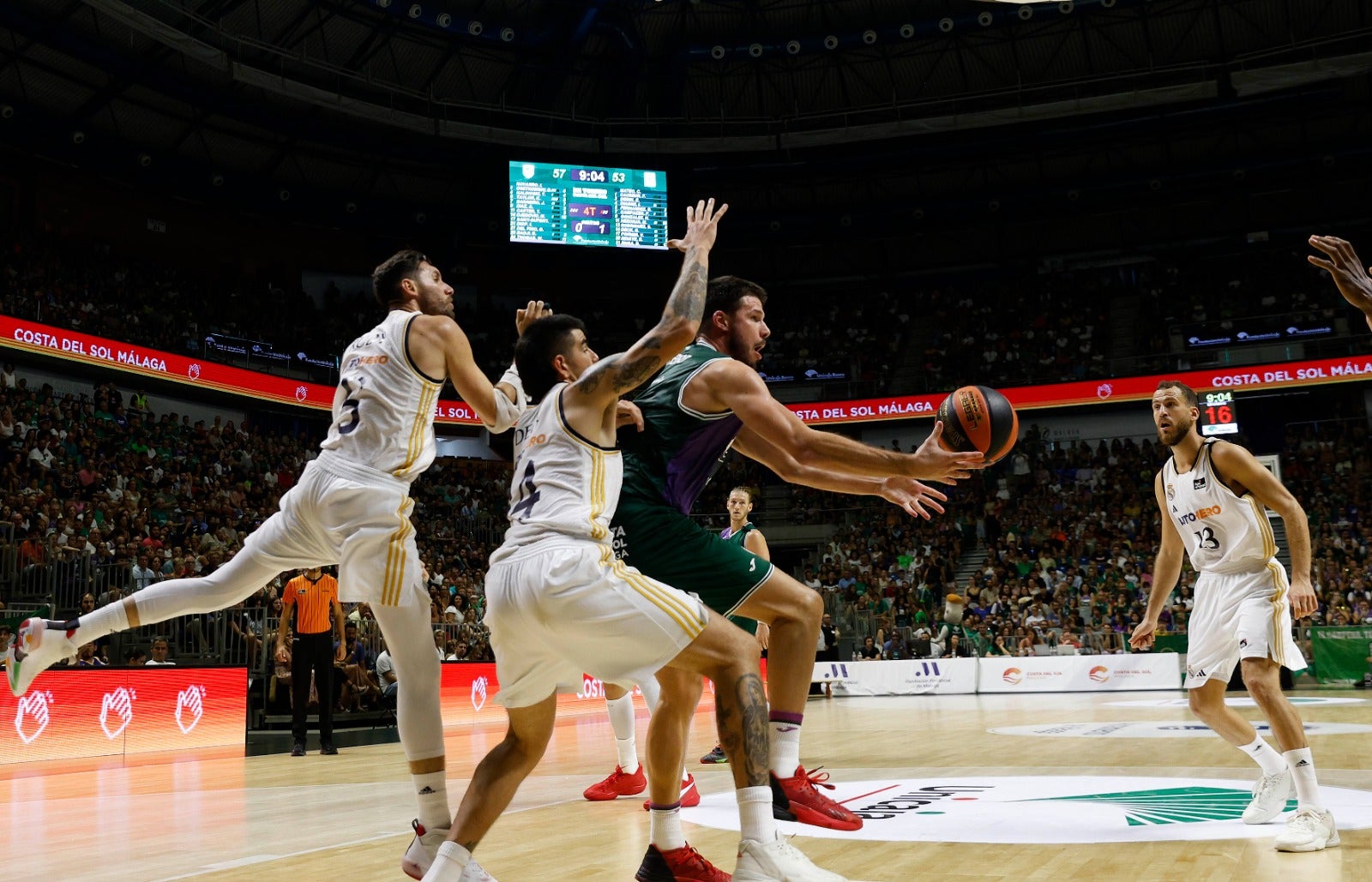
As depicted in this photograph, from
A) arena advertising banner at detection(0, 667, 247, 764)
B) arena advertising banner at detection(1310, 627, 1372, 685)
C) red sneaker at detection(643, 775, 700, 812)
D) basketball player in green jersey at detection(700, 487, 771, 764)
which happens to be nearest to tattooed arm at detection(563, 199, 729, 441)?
red sneaker at detection(643, 775, 700, 812)

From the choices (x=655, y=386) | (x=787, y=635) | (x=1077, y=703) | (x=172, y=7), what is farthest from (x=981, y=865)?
(x=172, y=7)

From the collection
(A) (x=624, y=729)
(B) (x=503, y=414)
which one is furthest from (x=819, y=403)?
(B) (x=503, y=414)

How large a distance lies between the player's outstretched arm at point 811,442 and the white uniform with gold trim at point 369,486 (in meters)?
1.13

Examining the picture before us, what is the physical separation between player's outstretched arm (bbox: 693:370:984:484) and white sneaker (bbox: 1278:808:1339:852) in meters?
1.87

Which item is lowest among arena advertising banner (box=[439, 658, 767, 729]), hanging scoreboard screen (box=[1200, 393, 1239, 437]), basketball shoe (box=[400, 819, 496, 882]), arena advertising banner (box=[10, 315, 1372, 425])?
arena advertising banner (box=[439, 658, 767, 729])

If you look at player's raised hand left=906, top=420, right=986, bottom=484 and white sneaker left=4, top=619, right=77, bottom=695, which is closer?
player's raised hand left=906, top=420, right=986, bottom=484

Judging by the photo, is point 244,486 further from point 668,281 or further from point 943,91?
point 943,91

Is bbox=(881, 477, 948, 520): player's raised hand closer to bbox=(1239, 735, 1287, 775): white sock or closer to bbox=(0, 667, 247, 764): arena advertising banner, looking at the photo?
bbox=(1239, 735, 1287, 775): white sock

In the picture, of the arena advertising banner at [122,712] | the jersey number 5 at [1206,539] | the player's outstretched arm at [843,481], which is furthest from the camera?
the arena advertising banner at [122,712]

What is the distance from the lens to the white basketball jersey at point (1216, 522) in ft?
17.5

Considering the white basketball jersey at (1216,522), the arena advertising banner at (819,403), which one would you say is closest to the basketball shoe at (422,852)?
the white basketball jersey at (1216,522)

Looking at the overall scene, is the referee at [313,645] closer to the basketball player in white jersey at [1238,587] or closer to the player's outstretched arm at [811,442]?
the player's outstretched arm at [811,442]

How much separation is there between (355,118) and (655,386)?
76.6 feet

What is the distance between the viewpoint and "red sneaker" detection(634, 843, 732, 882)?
3.63m
